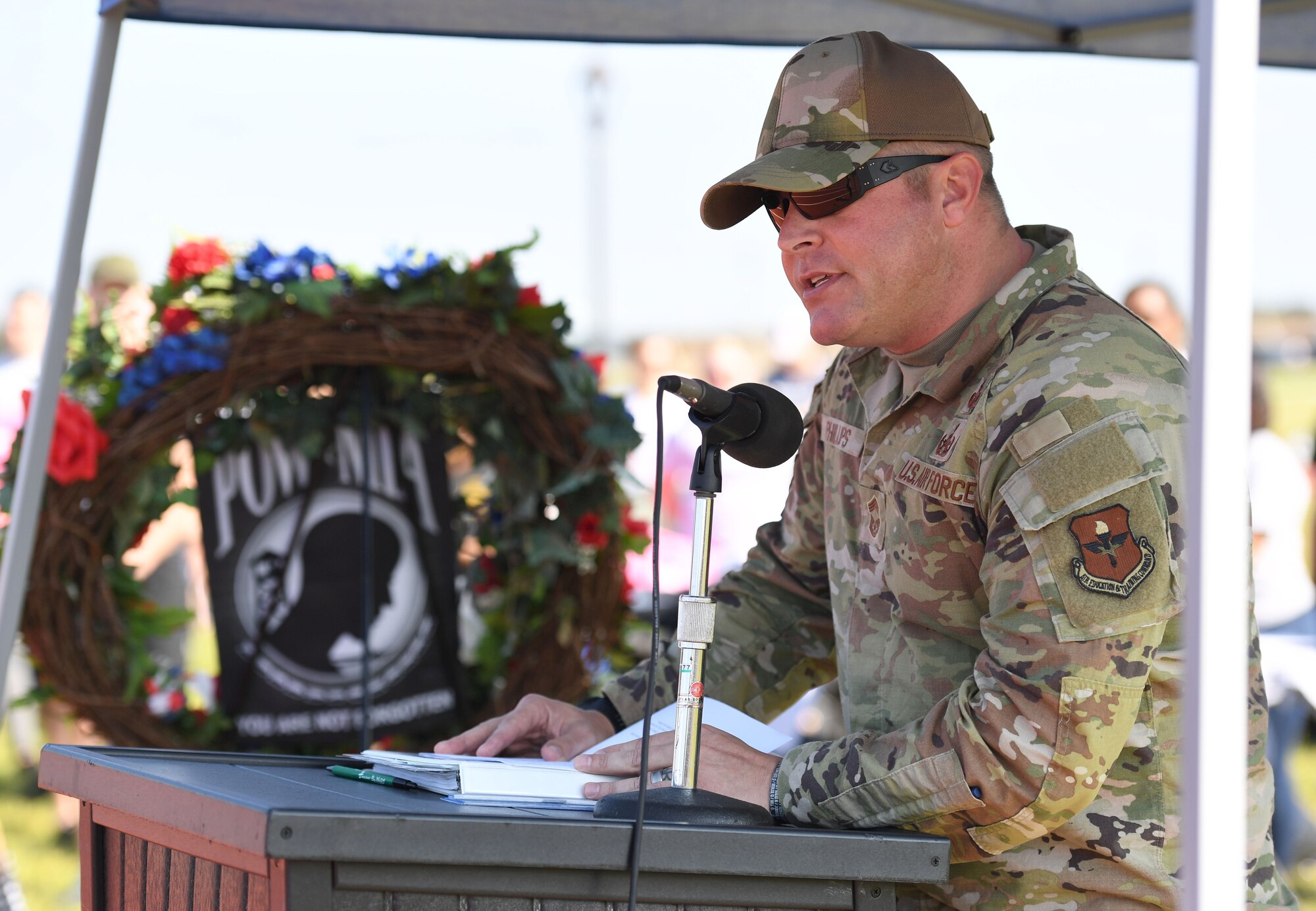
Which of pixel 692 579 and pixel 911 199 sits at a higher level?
pixel 911 199

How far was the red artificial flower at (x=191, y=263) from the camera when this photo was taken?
10.7ft

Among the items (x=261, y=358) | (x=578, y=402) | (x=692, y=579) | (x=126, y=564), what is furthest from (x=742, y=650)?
(x=126, y=564)

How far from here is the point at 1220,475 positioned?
116 centimetres

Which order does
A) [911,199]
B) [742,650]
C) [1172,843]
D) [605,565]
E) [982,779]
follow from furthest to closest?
[605,565] < [742,650] < [911,199] < [1172,843] < [982,779]

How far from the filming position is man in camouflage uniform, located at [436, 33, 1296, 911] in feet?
5.04

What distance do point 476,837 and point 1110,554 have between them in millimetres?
757

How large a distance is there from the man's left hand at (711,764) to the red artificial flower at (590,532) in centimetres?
178

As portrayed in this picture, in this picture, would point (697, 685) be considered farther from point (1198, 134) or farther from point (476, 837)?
point (1198, 134)

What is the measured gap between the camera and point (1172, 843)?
1681 mm

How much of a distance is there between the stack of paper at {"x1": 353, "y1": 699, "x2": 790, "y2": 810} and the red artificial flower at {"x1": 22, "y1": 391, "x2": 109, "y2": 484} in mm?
1549

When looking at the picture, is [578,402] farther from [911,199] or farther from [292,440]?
[911,199]

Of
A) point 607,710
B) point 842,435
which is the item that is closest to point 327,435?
point 607,710

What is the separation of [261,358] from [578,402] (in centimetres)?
77

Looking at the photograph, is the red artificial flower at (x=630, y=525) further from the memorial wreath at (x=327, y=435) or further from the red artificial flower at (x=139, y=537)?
the red artificial flower at (x=139, y=537)
